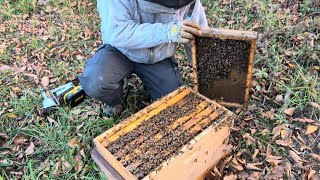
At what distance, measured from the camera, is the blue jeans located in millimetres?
3068

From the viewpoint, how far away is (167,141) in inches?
92.9

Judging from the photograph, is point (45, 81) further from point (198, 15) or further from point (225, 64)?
point (225, 64)

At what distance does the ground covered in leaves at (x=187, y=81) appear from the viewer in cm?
295

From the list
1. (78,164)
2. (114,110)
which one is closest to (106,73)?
(114,110)

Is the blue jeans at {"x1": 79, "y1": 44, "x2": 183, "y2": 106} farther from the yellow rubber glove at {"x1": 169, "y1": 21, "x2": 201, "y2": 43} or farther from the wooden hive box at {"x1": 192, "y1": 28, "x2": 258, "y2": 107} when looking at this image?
the yellow rubber glove at {"x1": 169, "y1": 21, "x2": 201, "y2": 43}

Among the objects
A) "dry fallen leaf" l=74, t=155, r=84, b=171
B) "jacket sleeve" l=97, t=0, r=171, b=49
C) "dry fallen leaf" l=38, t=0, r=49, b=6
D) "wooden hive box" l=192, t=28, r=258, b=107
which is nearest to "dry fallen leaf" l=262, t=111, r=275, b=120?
"wooden hive box" l=192, t=28, r=258, b=107

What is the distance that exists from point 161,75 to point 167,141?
96 centimetres

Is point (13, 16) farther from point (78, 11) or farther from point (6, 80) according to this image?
point (6, 80)

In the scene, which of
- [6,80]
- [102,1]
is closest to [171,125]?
[102,1]

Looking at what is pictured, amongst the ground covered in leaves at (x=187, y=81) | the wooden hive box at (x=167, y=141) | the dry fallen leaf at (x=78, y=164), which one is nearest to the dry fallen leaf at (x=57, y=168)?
the ground covered in leaves at (x=187, y=81)

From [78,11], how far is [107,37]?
2513 millimetres

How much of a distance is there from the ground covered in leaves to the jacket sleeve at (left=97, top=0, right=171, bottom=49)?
89 cm

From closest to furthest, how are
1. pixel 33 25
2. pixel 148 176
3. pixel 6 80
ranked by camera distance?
pixel 148 176, pixel 6 80, pixel 33 25

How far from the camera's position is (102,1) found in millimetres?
2857
